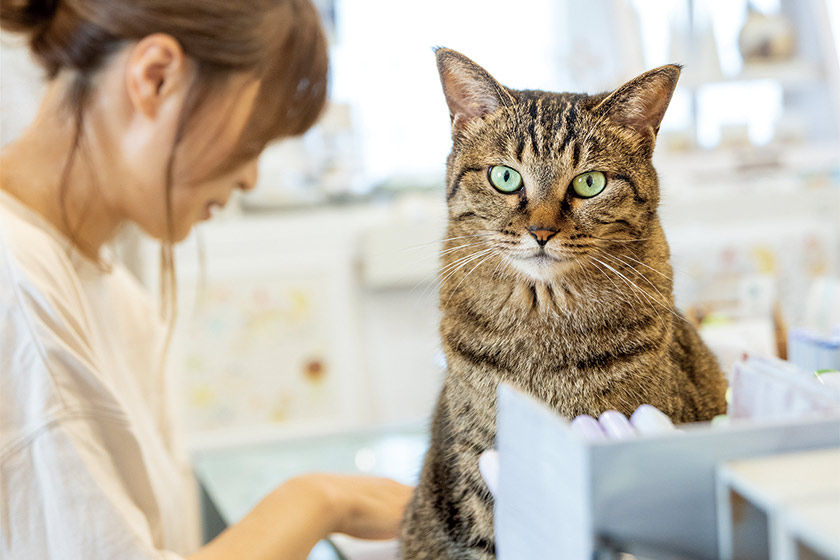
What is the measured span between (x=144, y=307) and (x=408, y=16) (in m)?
1.77

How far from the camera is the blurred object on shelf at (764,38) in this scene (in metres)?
2.62

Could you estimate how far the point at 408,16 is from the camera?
2652mm

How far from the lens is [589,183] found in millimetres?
569

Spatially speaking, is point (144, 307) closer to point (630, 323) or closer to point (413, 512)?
point (413, 512)

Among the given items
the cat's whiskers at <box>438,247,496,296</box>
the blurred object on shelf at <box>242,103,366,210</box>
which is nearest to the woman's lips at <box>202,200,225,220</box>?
the cat's whiskers at <box>438,247,496,296</box>

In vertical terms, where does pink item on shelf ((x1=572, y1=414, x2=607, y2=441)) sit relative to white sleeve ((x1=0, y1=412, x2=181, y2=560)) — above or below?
above

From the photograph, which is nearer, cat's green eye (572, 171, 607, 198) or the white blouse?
cat's green eye (572, 171, 607, 198)

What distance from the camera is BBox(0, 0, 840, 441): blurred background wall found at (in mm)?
2326

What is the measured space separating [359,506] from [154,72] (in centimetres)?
53

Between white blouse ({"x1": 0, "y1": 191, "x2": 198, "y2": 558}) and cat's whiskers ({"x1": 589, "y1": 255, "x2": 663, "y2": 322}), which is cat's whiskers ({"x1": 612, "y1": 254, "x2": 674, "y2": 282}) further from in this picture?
white blouse ({"x1": 0, "y1": 191, "x2": 198, "y2": 558})

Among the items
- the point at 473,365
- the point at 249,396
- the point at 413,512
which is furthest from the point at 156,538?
the point at 249,396

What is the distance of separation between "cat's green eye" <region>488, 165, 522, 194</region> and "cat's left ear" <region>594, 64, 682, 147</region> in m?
0.08

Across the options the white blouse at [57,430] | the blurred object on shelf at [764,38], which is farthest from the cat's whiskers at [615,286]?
the blurred object on shelf at [764,38]

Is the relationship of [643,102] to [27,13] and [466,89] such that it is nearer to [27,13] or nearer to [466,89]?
[466,89]
